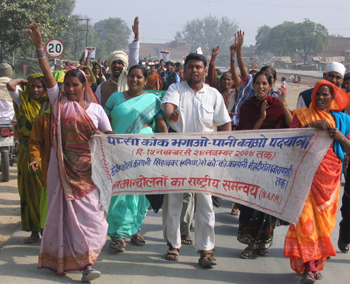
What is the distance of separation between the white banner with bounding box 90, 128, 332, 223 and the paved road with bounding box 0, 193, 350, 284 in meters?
0.71

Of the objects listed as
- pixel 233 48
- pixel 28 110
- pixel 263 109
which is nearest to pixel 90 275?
pixel 28 110

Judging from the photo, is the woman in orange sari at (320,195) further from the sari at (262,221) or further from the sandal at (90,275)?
the sandal at (90,275)

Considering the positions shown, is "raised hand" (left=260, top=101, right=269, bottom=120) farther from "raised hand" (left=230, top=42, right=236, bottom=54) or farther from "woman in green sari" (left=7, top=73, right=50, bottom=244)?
"woman in green sari" (left=7, top=73, right=50, bottom=244)

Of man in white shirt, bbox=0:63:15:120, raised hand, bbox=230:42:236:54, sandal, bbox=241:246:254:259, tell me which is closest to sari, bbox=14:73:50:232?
sandal, bbox=241:246:254:259

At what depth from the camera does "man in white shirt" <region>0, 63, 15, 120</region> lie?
8125 mm

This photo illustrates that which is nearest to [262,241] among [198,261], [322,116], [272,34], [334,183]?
[198,261]

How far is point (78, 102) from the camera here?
4.07 meters

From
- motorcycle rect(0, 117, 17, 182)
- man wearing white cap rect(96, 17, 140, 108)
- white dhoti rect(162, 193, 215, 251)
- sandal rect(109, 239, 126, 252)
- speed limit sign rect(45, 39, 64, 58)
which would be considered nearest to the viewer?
white dhoti rect(162, 193, 215, 251)

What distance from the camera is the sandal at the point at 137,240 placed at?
4.98 m

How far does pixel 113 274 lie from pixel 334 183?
7.56 feet

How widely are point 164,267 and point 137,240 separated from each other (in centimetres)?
71

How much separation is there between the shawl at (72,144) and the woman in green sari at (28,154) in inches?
45.3

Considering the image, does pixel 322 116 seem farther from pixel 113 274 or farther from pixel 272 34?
pixel 272 34

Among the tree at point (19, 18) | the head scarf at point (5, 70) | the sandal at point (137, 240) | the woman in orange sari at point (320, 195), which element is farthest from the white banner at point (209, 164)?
the tree at point (19, 18)
